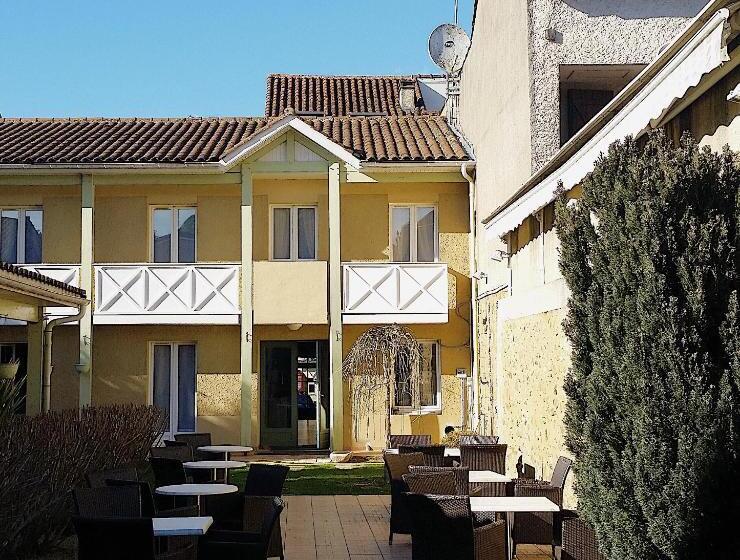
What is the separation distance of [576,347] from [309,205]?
55.6ft

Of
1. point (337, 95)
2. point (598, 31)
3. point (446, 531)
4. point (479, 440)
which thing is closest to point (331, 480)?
point (479, 440)

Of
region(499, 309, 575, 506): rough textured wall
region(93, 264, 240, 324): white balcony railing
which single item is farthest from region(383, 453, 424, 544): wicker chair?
region(93, 264, 240, 324): white balcony railing

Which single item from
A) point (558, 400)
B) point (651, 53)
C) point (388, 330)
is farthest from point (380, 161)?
point (558, 400)

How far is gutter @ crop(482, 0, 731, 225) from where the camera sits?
6.75m

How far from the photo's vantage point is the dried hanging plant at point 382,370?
22.5 metres

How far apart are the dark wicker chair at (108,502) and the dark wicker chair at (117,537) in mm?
1174

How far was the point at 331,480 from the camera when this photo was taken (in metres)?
18.8

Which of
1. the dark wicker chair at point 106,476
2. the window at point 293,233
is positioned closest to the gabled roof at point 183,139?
the window at point 293,233

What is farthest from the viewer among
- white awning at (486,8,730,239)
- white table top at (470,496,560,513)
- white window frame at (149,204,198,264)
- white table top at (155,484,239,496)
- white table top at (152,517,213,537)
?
white window frame at (149,204,198,264)

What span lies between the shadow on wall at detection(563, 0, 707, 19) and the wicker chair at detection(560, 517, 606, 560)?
1081 cm

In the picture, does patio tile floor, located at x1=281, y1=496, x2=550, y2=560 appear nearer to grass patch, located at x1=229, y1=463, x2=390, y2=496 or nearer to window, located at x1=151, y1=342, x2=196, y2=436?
grass patch, located at x1=229, y1=463, x2=390, y2=496

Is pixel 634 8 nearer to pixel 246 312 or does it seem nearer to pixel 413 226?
pixel 413 226

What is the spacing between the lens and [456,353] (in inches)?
927

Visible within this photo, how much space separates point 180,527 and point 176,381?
15.9m
